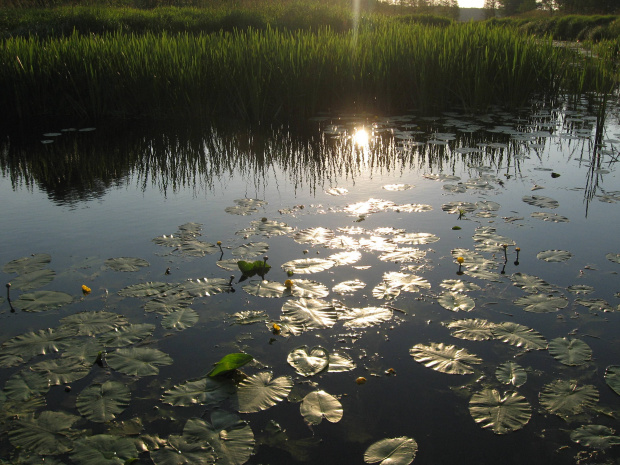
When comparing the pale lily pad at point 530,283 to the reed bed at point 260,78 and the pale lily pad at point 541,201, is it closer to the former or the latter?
the pale lily pad at point 541,201

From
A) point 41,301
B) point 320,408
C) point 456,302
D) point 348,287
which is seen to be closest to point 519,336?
point 456,302

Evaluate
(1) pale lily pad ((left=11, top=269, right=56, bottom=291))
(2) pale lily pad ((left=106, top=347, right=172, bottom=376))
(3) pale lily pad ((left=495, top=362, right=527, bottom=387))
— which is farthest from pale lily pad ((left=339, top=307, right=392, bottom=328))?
(1) pale lily pad ((left=11, top=269, right=56, bottom=291))

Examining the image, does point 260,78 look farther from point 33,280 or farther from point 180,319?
point 180,319

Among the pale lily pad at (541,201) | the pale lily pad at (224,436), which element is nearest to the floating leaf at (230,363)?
the pale lily pad at (224,436)

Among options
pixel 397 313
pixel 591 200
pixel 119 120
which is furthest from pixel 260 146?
pixel 397 313

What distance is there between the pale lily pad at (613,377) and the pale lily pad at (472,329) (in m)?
0.42

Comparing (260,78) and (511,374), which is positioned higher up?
(260,78)

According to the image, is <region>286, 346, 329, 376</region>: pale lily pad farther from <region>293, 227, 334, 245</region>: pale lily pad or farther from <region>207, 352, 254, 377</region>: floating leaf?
<region>293, 227, 334, 245</region>: pale lily pad

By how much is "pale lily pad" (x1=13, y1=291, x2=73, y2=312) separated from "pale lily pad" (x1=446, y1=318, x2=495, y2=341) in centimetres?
178

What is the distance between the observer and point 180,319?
7.33ft

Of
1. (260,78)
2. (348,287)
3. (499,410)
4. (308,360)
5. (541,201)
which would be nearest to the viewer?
(499,410)

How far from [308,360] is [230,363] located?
0.99ft

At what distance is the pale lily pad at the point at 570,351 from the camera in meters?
1.94

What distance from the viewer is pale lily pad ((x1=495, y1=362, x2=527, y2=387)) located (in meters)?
1.83
